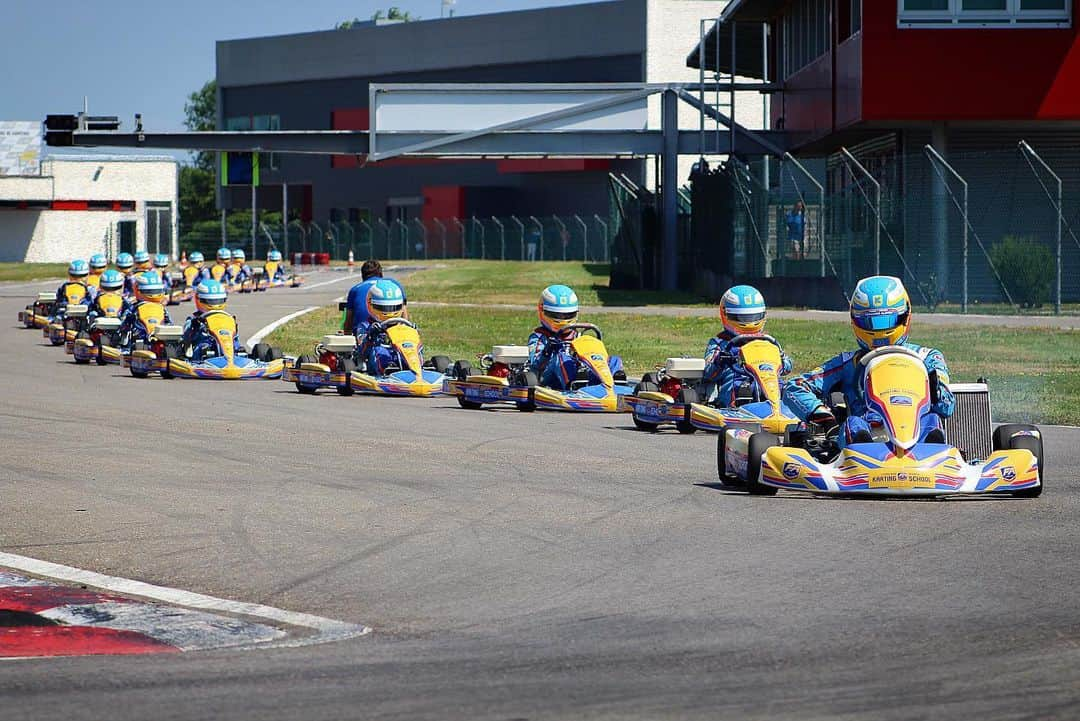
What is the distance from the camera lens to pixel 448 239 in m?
78.8

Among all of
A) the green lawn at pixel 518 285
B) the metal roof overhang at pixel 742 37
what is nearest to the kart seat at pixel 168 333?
the green lawn at pixel 518 285

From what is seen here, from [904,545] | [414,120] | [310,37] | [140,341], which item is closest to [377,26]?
[310,37]

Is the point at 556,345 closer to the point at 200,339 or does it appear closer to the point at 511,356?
the point at 511,356

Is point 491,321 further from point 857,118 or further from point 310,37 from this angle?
point 310,37

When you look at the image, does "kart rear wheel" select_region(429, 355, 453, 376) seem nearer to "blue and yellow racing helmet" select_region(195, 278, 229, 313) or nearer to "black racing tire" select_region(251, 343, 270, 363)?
"black racing tire" select_region(251, 343, 270, 363)

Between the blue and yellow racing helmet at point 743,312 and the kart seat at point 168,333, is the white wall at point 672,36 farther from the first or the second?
the blue and yellow racing helmet at point 743,312

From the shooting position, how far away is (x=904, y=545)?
7949mm

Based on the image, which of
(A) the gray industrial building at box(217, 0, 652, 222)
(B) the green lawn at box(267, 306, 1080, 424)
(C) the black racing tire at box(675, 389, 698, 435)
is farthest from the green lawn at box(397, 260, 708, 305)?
(C) the black racing tire at box(675, 389, 698, 435)

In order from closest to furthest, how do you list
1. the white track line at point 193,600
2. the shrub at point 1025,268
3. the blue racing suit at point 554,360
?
the white track line at point 193,600, the blue racing suit at point 554,360, the shrub at point 1025,268

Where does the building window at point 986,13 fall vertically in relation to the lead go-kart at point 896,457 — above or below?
above

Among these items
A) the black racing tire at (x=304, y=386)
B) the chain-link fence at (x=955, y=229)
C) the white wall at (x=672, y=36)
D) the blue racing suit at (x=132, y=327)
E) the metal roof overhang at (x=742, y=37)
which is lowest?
the black racing tire at (x=304, y=386)

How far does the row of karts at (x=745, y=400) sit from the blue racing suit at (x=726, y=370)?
66 mm

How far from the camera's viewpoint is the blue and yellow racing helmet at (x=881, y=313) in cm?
1035

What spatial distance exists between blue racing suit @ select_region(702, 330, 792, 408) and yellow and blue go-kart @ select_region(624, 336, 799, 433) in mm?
30
